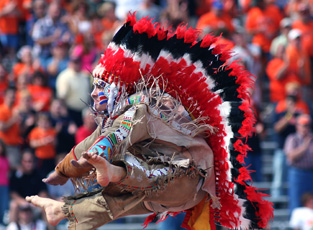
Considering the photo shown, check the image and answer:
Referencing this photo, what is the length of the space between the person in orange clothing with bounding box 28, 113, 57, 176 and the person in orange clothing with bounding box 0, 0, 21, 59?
2.53 m

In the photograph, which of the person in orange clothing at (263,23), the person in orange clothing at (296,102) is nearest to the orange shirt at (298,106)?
the person in orange clothing at (296,102)

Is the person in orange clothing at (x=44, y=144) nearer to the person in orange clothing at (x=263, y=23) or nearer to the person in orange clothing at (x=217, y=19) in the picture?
the person in orange clothing at (x=217, y=19)

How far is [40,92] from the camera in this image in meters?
10.2

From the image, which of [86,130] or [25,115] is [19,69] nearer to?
[25,115]

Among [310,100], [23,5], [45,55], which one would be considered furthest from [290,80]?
[23,5]

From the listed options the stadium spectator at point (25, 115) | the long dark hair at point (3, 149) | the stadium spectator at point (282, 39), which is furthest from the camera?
the stadium spectator at point (282, 39)

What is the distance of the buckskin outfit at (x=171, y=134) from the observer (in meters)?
4.41

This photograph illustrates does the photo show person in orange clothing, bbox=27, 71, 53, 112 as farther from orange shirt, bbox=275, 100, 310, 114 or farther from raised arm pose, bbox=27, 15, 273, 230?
raised arm pose, bbox=27, 15, 273, 230

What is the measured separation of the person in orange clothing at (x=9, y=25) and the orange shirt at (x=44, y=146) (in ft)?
8.44

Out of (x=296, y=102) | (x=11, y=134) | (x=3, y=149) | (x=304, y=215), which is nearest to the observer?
(x=304, y=215)

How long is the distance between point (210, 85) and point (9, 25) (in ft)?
24.7

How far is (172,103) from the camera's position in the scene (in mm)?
4730

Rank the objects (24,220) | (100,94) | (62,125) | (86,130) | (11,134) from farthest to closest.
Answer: (62,125) → (11,134) → (86,130) → (24,220) → (100,94)

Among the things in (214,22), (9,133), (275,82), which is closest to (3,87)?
(9,133)
